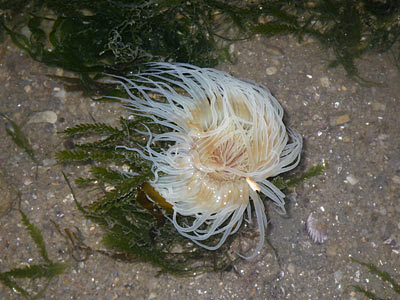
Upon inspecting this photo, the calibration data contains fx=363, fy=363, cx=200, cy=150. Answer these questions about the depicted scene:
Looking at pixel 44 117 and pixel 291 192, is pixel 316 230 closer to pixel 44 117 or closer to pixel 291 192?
pixel 291 192

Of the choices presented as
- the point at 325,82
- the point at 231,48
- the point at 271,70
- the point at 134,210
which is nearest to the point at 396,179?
the point at 325,82

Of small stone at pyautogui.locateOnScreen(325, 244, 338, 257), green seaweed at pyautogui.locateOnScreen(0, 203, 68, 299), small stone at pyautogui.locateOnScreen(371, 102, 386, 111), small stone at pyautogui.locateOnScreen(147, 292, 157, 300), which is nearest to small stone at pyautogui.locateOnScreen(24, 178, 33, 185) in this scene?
green seaweed at pyautogui.locateOnScreen(0, 203, 68, 299)

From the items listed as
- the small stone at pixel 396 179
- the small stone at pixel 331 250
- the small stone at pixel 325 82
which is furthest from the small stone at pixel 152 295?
the small stone at pixel 325 82

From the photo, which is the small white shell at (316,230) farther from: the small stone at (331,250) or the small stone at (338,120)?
the small stone at (338,120)

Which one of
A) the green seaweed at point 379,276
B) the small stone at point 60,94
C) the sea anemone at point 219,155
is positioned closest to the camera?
the sea anemone at point 219,155

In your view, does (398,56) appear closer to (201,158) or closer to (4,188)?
(201,158)

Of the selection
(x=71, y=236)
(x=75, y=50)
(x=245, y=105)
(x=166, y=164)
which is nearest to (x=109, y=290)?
(x=71, y=236)

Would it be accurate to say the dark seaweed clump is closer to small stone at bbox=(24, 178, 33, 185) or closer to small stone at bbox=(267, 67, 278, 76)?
small stone at bbox=(267, 67, 278, 76)
